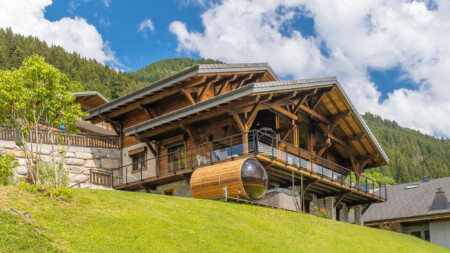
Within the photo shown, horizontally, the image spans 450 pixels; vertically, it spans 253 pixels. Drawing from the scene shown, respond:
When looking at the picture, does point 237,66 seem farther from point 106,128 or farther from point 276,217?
point 106,128

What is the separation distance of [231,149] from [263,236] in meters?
7.77

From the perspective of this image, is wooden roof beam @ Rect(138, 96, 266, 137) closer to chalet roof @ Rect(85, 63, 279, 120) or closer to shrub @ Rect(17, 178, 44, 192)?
chalet roof @ Rect(85, 63, 279, 120)

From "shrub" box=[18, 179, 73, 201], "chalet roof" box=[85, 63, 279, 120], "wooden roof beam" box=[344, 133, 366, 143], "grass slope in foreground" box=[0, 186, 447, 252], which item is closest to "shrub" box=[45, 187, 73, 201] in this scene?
"shrub" box=[18, 179, 73, 201]

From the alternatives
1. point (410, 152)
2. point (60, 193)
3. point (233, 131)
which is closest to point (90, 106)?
point (233, 131)

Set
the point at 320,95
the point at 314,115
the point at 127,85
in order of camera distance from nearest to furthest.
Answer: the point at 320,95
the point at 314,115
the point at 127,85

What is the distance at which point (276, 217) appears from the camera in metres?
18.6

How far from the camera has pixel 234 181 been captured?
19766mm

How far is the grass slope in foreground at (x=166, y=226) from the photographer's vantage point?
11664 millimetres

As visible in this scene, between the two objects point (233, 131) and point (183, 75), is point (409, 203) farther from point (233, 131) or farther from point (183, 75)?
point (183, 75)

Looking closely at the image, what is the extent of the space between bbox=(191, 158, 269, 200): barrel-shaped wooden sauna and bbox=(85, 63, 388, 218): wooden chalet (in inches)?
2.0

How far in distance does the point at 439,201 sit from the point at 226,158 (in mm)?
15454

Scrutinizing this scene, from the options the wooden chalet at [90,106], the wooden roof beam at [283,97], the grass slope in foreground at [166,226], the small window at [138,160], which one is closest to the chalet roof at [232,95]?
the wooden roof beam at [283,97]

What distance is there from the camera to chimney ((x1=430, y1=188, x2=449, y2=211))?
30.7 metres

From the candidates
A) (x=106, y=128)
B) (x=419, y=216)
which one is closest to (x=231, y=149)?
(x=419, y=216)
